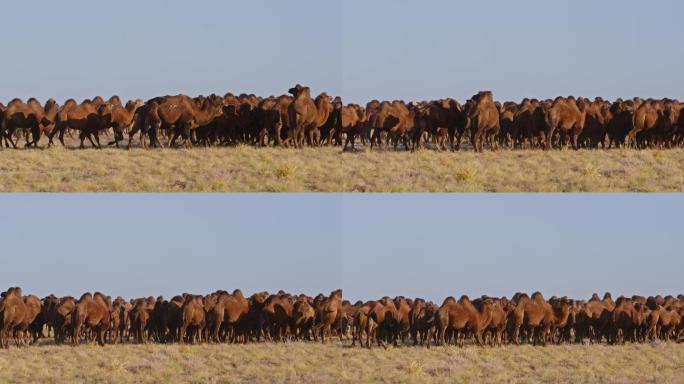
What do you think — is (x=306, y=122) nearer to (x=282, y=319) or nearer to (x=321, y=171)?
(x=321, y=171)

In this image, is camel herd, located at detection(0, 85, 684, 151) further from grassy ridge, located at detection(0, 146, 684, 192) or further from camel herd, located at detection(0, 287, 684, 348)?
camel herd, located at detection(0, 287, 684, 348)

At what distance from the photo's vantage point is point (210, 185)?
3566 cm

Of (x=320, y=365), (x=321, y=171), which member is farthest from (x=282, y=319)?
(x=320, y=365)

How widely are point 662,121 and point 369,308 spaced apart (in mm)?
12482

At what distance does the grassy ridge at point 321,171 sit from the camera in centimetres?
3569

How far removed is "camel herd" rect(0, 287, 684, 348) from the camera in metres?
40.9

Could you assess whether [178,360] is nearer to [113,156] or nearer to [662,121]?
[113,156]

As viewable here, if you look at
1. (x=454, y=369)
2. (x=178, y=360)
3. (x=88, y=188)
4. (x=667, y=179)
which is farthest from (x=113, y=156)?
(x=667, y=179)

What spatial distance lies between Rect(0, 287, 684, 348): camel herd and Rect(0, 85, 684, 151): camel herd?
4.96m

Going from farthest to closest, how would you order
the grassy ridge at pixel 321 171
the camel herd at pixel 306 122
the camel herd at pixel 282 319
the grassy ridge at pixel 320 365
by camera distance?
the camel herd at pixel 306 122
the camel herd at pixel 282 319
the grassy ridge at pixel 321 171
the grassy ridge at pixel 320 365

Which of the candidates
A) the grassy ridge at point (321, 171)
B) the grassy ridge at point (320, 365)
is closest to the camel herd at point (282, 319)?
the grassy ridge at point (320, 365)

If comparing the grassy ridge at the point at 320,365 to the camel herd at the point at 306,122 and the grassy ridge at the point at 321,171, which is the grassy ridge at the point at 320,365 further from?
the camel herd at the point at 306,122

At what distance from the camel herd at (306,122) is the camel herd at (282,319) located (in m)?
4.96

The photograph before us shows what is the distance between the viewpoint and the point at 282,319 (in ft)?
139
